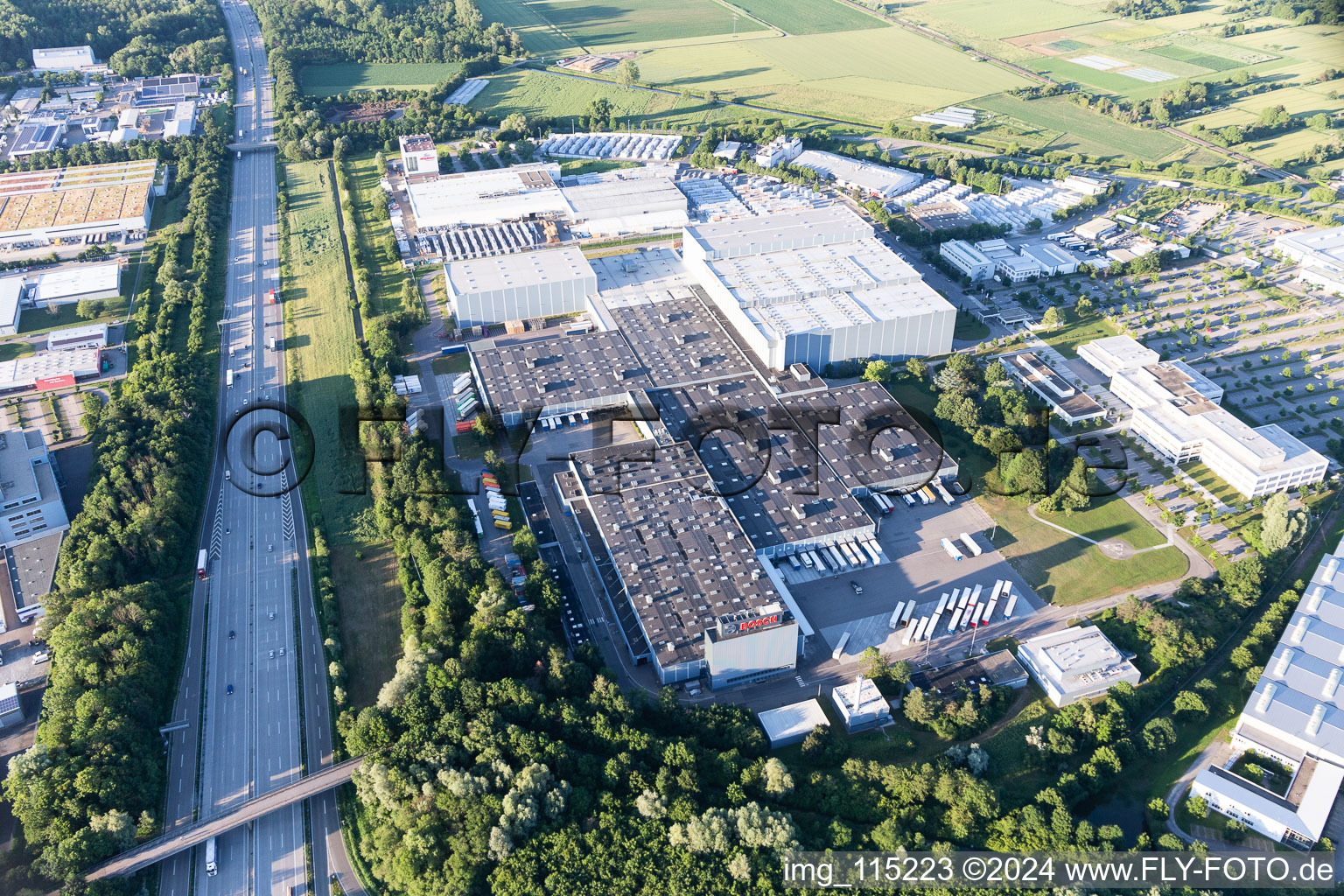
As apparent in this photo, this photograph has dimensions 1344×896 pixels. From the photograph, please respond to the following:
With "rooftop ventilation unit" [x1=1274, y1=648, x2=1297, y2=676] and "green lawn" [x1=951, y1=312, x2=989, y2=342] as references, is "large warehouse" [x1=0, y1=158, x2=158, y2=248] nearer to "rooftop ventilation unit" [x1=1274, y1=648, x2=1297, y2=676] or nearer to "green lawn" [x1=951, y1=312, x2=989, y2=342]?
"green lawn" [x1=951, y1=312, x2=989, y2=342]

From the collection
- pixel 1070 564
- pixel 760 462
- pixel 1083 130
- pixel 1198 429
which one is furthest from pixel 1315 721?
pixel 1083 130

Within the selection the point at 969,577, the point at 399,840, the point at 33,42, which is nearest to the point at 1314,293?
the point at 969,577

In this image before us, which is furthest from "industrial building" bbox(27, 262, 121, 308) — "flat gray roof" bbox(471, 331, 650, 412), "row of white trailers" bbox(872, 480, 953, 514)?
"row of white trailers" bbox(872, 480, 953, 514)

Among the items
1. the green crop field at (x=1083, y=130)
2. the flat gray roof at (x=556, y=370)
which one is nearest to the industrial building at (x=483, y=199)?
the flat gray roof at (x=556, y=370)

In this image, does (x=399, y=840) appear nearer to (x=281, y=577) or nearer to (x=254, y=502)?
(x=281, y=577)

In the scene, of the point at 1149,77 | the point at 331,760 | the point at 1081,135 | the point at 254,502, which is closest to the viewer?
the point at 331,760

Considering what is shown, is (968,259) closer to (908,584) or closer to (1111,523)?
(1111,523)

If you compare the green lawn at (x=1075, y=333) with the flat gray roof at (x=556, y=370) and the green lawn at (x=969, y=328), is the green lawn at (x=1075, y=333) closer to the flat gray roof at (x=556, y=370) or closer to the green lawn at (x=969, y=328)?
the green lawn at (x=969, y=328)
